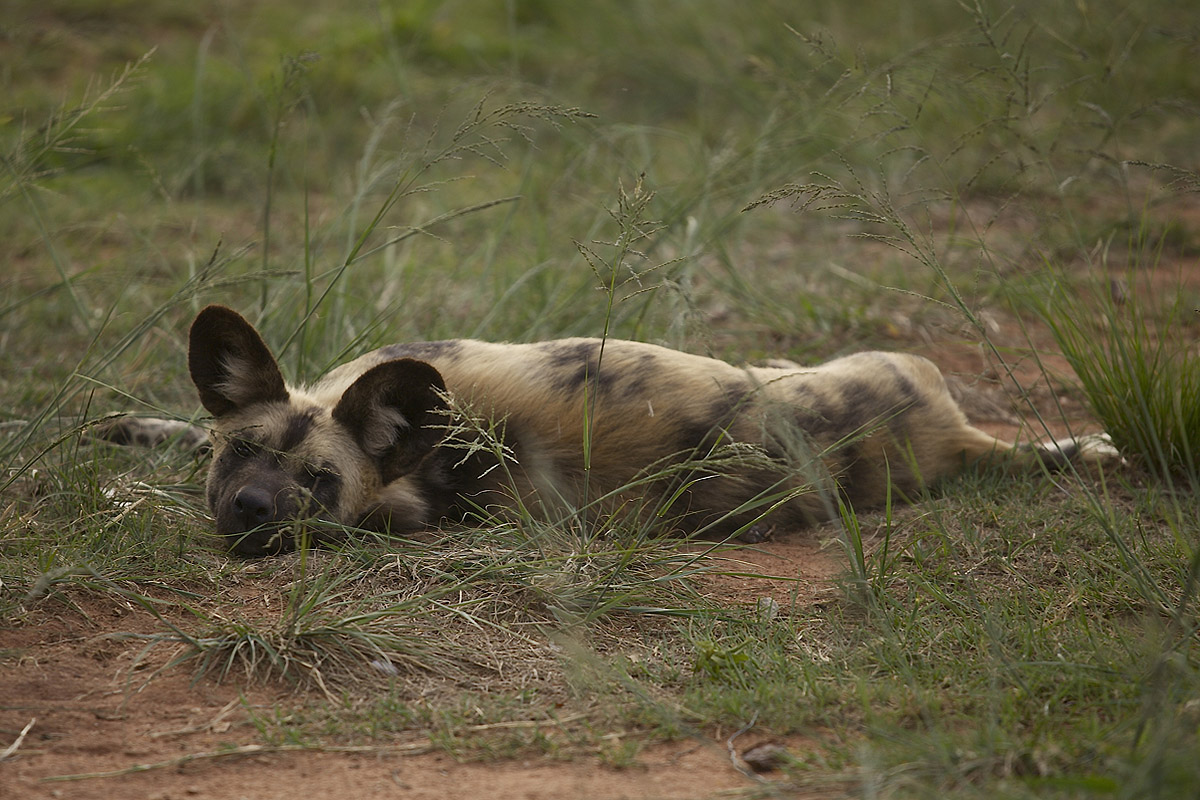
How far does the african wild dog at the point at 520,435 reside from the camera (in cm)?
306

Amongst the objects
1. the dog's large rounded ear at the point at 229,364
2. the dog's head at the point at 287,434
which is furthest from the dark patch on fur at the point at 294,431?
the dog's large rounded ear at the point at 229,364

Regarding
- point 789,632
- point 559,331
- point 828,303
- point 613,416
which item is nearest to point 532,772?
point 789,632

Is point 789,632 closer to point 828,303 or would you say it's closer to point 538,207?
point 828,303

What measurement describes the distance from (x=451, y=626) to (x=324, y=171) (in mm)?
4915

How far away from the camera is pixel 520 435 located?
3.23 meters

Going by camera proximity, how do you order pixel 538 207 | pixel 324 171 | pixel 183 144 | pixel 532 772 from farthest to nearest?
pixel 324 171
pixel 183 144
pixel 538 207
pixel 532 772

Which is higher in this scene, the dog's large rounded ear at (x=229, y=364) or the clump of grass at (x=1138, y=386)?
the dog's large rounded ear at (x=229, y=364)

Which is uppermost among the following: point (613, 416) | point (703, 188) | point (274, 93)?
point (274, 93)

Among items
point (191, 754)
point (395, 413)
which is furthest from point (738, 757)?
point (395, 413)

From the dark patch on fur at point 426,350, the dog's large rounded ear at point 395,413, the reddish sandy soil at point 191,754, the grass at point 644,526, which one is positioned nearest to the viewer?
the reddish sandy soil at point 191,754

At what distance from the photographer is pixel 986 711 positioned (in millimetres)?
2221

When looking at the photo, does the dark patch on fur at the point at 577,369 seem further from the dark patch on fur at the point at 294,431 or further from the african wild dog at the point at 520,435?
the dark patch on fur at the point at 294,431

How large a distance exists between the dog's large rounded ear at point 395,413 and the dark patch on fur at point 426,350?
1.20ft

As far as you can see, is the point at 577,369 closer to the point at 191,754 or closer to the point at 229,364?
the point at 229,364
